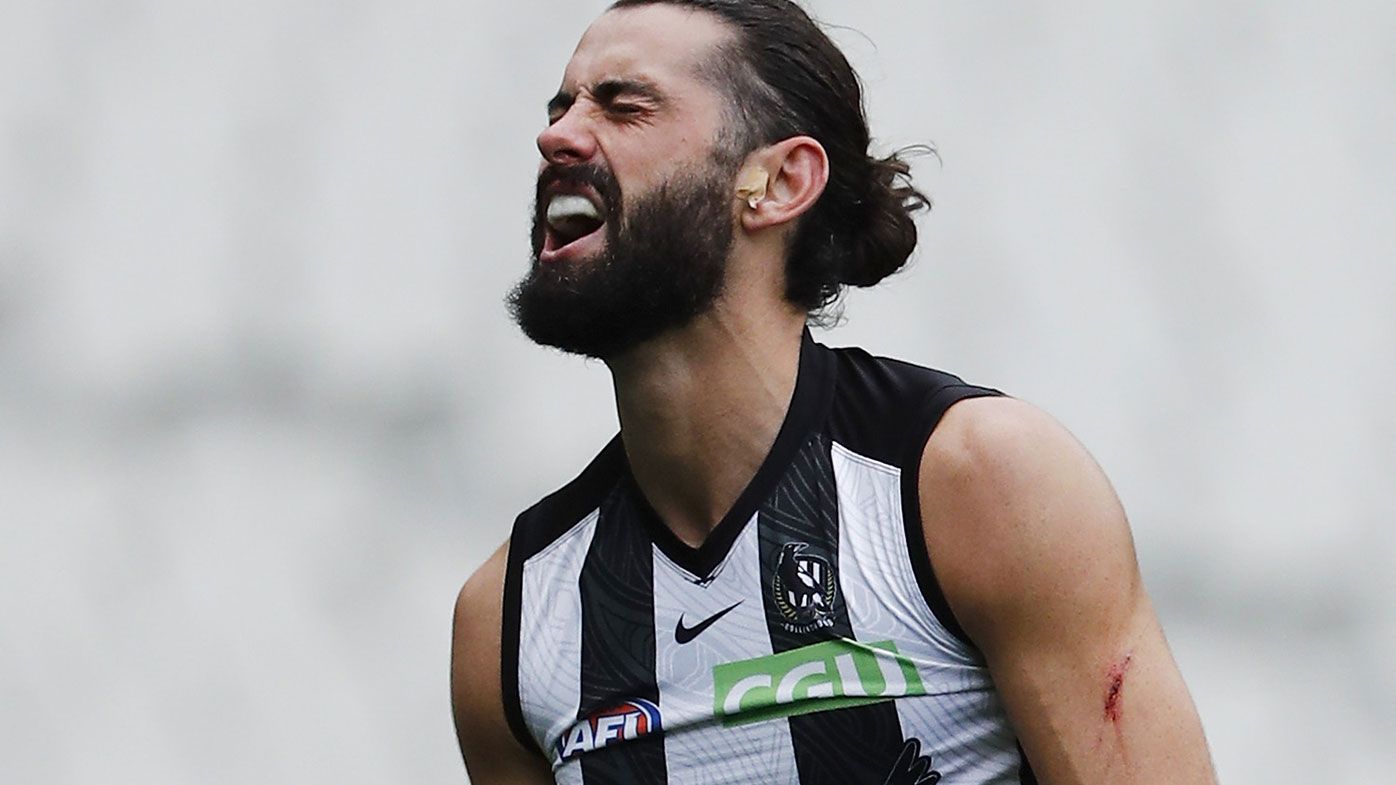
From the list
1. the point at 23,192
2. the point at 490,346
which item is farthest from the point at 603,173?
the point at 23,192

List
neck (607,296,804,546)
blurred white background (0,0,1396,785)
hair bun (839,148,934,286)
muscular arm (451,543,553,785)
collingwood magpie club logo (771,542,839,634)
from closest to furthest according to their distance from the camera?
1. collingwood magpie club logo (771,542,839,634)
2. neck (607,296,804,546)
3. muscular arm (451,543,553,785)
4. hair bun (839,148,934,286)
5. blurred white background (0,0,1396,785)

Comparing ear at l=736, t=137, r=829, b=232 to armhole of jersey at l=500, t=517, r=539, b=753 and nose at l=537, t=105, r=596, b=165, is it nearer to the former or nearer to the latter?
nose at l=537, t=105, r=596, b=165

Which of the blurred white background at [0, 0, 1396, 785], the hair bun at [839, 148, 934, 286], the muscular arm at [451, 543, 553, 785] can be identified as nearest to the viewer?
the muscular arm at [451, 543, 553, 785]

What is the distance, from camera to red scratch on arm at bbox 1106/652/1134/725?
6.48 feet

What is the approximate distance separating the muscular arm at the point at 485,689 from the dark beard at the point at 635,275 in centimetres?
33

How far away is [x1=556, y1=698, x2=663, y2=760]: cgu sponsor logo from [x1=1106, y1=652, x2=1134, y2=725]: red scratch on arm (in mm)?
494

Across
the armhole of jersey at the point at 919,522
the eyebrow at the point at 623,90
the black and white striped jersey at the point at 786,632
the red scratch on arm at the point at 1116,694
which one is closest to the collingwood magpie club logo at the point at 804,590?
the black and white striped jersey at the point at 786,632

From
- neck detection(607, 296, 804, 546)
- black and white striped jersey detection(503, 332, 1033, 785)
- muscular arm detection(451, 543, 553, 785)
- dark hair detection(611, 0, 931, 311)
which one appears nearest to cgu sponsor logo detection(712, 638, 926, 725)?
black and white striped jersey detection(503, 332, 1033, 785)

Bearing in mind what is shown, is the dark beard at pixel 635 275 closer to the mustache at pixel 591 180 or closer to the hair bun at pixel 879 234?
the mustache at pixel 591 180

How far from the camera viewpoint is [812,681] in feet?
6.82

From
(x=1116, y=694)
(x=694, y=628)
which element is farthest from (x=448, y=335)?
(x=1116, y=694)

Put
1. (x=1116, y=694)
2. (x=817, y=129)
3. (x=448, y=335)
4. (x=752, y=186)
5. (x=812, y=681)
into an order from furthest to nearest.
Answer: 1. (x=448, y=335)
2. (x=817, y=129)
3. (x=752, y=186)
4. (x=812, y=681)
5. (x=1116, y=694)

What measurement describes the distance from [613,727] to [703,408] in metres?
0.37

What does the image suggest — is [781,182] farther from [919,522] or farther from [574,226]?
[919,522]
